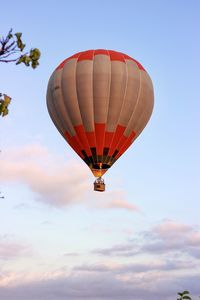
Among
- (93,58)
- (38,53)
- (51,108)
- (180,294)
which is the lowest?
(38,53)

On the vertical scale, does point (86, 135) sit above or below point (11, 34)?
above

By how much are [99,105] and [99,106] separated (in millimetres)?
97

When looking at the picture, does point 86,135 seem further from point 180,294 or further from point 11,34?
point 11,34

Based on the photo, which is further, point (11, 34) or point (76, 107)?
point (76, 107)

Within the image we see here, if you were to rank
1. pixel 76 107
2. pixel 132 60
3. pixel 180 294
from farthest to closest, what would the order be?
pixel 180 294, pixel 132 60, pixel 76 107

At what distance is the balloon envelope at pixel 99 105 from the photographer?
53219 millimetres

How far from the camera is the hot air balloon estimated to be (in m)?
53.2

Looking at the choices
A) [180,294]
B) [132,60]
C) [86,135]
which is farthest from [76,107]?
[180,294]

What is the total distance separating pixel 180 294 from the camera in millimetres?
67000

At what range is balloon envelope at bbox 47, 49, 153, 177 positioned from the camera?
53.2 m

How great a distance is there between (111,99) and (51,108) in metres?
6.63

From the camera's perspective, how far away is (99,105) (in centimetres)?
5316

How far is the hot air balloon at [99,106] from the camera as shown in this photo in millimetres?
53219

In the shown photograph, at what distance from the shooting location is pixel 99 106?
174 ft
